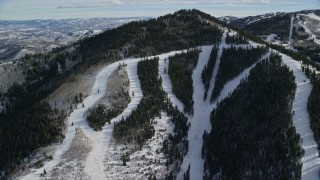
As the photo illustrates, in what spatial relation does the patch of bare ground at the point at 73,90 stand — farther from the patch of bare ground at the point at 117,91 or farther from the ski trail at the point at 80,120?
the patch of bare ground at the point at 117,91

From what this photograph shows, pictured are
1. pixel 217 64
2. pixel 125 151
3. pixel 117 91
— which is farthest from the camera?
pixel 217 64

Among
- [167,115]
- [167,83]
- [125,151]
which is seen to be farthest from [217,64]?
[125,151]

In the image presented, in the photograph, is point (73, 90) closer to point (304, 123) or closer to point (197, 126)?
point (197, 126)

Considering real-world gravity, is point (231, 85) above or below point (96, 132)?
above

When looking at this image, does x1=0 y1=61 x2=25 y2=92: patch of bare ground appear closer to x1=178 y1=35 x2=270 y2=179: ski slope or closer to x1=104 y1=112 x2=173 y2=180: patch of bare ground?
x1=178 y1=35 x2=270 y2=179: ski slope

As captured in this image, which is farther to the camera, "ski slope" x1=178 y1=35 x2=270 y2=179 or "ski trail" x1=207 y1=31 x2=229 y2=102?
"ski trail" x1=207 y1=31 x2=229 y2=102

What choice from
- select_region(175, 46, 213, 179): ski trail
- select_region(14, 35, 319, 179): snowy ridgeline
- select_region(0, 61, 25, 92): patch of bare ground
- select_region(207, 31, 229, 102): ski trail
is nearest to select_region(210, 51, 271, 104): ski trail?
select_region(14, 35, 319, 179): snowy ridgeline

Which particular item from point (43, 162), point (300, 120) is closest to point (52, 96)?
point (43, 162)

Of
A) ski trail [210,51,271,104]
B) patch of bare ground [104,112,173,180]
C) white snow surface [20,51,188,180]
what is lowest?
patch of bare ground [104,112,173,180]

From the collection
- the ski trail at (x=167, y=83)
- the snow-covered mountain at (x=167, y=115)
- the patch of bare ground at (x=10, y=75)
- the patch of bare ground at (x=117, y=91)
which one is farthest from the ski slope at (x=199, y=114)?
the patch of bare ground at (x=10, y=75)
